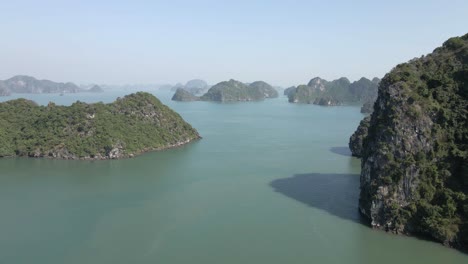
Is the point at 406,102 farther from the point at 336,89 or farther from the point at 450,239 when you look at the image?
the point at 336,89

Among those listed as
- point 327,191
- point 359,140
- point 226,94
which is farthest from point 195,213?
point 226,94

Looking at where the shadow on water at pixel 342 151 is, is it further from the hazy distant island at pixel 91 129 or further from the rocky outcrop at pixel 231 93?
the rocky outcrop at pixel 231 93

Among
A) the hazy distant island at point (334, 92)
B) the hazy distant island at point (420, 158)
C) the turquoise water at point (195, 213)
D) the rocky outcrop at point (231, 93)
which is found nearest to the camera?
the turquoise water at point (195, 213)

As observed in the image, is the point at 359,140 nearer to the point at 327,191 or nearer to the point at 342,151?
the point at 342,151

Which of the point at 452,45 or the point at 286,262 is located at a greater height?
the point at 452,45

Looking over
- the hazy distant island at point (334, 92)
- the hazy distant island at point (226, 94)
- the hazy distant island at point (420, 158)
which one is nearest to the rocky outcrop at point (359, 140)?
the hazy distant island at point (420, 158)

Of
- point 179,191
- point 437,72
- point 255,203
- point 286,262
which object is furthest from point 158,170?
point 437,72
